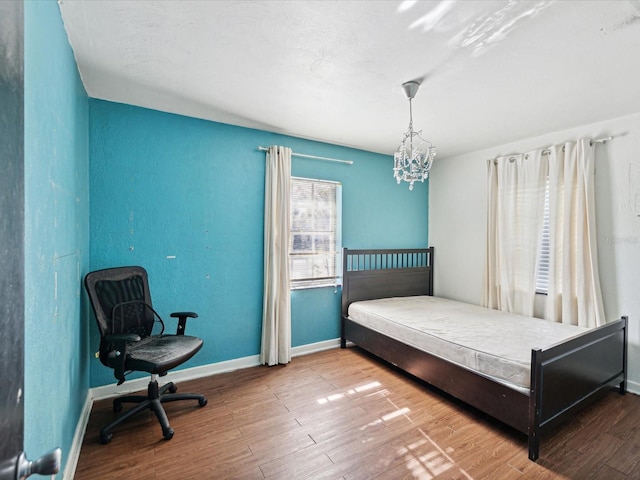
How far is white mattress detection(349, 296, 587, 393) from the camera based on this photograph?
209cm

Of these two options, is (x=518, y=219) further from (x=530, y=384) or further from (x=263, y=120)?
(x=263, y=120)

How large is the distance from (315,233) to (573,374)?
2556mm

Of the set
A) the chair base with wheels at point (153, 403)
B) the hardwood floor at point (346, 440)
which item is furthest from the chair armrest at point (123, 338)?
the hardwood floor at point (346, 440)

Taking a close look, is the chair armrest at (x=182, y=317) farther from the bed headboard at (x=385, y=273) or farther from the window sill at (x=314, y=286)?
the bed headboard at (x=385, y=273)

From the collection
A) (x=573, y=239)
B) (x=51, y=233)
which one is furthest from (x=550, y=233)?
(x=51, y=233)

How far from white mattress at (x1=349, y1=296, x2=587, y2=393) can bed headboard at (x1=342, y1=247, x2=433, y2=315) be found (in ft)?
0.60

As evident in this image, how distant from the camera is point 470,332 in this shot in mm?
2607

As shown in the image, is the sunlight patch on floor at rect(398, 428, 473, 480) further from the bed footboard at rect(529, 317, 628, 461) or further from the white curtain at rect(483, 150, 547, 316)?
the white curtain at rect(483, 150, 547, 316)

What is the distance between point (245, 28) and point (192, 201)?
1.67 meters

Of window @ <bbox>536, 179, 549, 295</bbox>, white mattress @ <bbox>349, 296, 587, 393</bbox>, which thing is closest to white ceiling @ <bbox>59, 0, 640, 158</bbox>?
window @ <bbox>536, 179, 549, 295</bbox>

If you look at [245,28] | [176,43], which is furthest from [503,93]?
[176,43]

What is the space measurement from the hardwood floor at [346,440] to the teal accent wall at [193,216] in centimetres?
69

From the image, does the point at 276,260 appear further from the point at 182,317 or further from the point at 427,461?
the point at 427,461

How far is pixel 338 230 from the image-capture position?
3.77m
